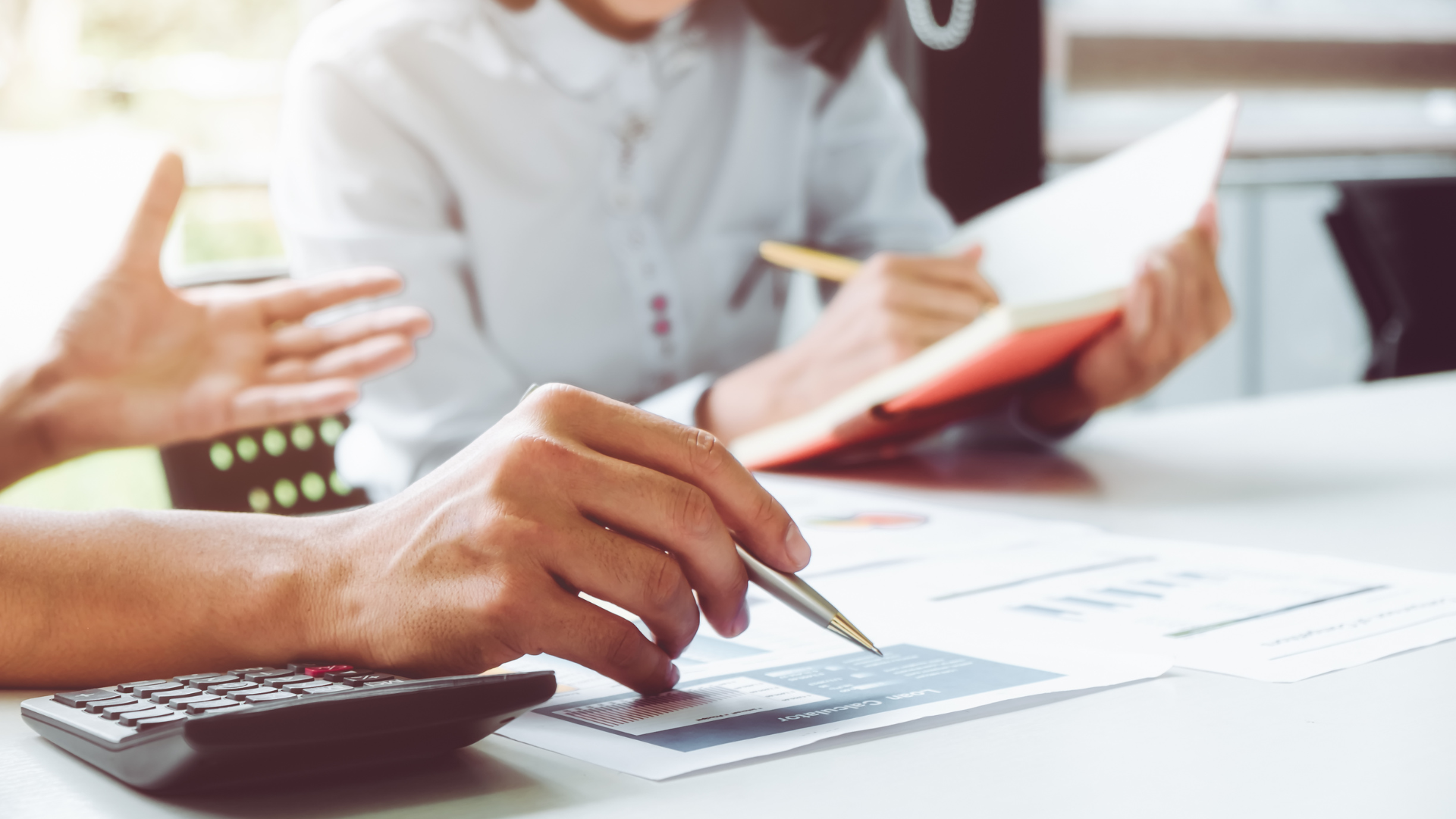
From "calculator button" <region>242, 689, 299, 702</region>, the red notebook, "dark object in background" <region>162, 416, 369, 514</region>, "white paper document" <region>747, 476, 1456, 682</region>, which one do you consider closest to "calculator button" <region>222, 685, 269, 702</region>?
"calculator button" <region>242, 689, 299, 702</region>

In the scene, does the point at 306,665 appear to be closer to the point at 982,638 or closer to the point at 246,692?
the point at 246,692

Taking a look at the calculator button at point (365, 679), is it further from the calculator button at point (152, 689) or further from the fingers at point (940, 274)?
the fingers at point (940, 274)

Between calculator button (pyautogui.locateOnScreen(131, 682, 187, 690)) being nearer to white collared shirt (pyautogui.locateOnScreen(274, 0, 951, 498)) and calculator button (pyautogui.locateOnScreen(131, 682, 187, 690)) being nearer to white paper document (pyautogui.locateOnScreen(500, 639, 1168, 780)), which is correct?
white paper document (pyautogui.locateOnScreen(500, 639, 1168, 780))

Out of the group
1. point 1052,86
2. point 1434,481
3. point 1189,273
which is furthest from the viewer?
point 1052,86

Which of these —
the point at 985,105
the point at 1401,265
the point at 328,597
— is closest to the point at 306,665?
the point at 328,597

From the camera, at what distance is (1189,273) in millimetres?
880

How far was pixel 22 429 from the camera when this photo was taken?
0.84 meters

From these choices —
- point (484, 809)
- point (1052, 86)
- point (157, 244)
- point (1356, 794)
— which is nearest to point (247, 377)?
point (157, 244)

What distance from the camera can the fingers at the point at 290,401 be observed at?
0.88 meters

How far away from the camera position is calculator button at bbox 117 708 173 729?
0.31m

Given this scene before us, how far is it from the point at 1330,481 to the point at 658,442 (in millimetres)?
578

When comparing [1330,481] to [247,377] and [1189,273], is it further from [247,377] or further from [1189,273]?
[247,377]

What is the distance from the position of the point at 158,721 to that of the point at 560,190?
3.07ft

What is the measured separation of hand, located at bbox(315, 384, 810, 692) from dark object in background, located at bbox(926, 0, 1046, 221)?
6.87ft
